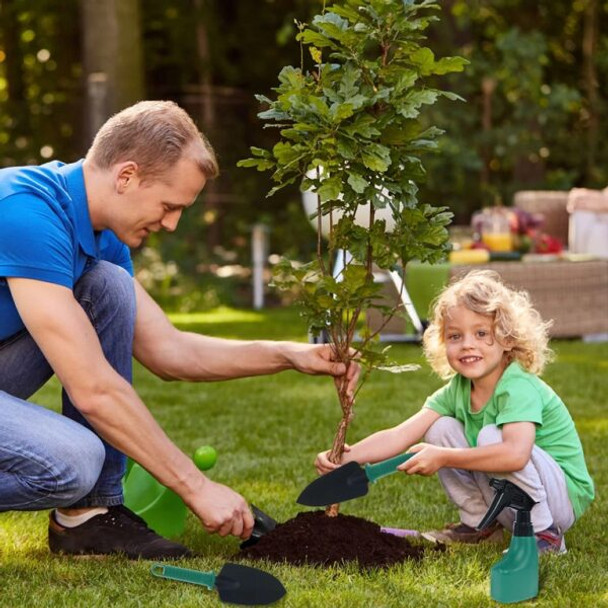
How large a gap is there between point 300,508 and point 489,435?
0.71m

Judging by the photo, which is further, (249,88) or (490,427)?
(249,88)

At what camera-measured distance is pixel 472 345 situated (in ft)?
8.80

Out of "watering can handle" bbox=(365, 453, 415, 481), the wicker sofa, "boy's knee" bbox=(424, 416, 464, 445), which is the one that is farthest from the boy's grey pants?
the wicker sofa

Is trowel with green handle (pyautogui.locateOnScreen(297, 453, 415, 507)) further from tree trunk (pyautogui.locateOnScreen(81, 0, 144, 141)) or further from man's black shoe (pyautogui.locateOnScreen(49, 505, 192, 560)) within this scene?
tree trunk (pyautogui.locateOnScreen(81, 0, 144, 141))

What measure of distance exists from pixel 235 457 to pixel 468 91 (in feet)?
22.9

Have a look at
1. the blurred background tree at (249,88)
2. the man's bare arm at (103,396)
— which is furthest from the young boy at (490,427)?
the blurred background tree at (249,88)

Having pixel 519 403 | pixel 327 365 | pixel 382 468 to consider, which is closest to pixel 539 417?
pixel 519 403

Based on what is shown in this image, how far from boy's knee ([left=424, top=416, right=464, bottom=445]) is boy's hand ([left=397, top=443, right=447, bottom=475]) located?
19 centimetres

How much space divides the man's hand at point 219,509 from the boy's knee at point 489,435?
1.92 ft

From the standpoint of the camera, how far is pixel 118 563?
254 cm

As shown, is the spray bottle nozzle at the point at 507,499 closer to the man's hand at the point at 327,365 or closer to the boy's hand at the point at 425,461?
the boy's hand at the point at 425,461

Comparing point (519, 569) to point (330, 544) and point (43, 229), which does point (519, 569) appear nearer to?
point (330, 544)

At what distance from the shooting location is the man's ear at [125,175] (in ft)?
7.87

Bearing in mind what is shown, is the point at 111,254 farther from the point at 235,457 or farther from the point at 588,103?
the point at 588,103
